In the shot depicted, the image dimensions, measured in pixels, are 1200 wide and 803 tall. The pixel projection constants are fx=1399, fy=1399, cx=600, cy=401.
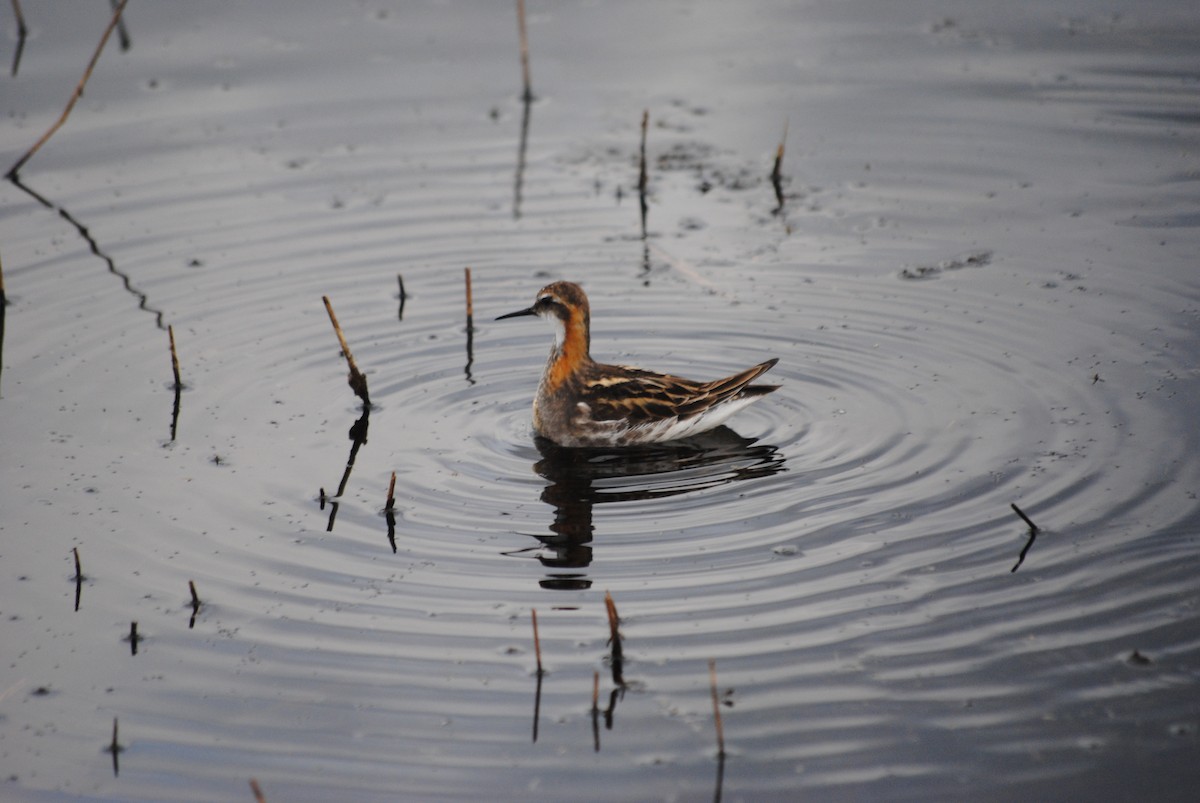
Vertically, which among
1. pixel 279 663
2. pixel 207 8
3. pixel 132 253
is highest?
pixel 207 8

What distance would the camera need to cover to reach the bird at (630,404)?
410 inches

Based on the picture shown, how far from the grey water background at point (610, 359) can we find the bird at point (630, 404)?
295 millimetres


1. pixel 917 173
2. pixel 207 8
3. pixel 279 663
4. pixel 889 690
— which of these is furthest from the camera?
pixel 207 8

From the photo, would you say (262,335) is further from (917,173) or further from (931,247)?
(917,173)

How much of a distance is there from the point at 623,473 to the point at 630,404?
0.67 m

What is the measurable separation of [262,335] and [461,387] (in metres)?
1.95

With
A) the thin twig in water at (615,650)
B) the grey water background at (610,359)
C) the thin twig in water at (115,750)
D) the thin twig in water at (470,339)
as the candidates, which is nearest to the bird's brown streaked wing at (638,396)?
the grey water background at (610,359)

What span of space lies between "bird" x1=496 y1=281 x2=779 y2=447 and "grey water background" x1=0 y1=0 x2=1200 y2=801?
0.29 meters

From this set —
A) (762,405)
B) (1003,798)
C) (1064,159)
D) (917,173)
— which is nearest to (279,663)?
(1003,798)

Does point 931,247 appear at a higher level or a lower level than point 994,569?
higher

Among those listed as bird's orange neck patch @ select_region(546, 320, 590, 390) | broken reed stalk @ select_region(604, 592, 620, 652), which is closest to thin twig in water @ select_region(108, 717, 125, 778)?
broken reed stalk @ select_region(604, 592, 620, 652)

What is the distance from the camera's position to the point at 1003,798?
20.3 ft

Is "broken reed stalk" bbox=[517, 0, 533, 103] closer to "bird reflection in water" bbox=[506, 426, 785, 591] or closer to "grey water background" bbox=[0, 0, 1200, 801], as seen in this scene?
"grey water background" bbox=[0, 0, 1200, 801]

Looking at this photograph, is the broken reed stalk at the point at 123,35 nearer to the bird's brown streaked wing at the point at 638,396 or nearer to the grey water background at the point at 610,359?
the grey water background at the point at 610,359
